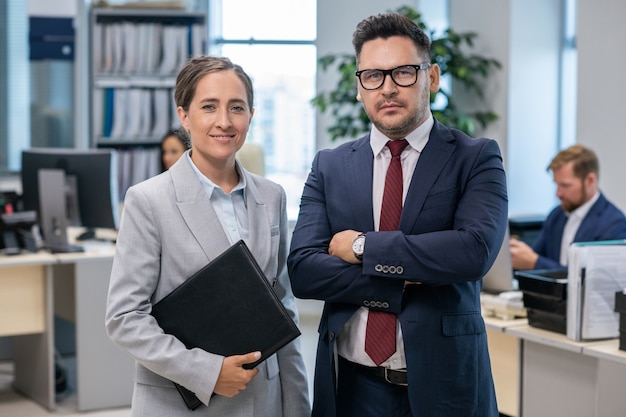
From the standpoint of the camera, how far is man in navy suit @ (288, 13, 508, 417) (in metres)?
1.91

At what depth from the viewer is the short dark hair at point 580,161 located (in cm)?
436

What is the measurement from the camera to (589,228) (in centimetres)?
425

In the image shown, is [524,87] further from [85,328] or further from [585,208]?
[85,328]

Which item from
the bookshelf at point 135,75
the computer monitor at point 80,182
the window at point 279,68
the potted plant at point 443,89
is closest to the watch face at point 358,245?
the computer monitor at point 80,182

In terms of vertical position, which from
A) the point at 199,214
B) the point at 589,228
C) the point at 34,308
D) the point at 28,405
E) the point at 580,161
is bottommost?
the point at 28,405

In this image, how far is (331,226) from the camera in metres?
2.11

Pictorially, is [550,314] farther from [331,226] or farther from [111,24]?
[111,24]

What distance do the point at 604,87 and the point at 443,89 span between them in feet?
4.69

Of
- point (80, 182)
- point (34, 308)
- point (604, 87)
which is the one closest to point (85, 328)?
point (34, 308)

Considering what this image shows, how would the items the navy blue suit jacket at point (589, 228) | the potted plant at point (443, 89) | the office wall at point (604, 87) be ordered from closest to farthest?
1. the navy blue suit jacket at point (589, 228)
2. the office wall at point (604, 87)
3. the potted plant at point (443, 89)

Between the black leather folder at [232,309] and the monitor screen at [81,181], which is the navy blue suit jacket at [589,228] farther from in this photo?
the black leather folder at [232,309]

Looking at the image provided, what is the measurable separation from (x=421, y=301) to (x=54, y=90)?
520 centimetres

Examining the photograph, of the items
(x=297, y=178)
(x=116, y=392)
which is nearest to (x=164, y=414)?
(x=116, y=392)

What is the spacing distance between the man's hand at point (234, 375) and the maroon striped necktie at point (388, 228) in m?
0.27
